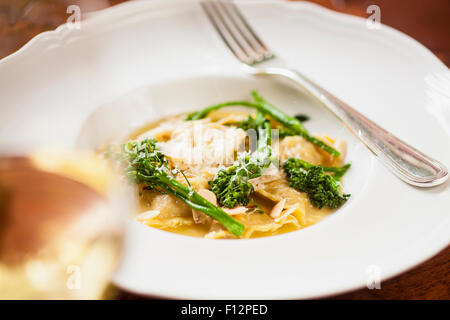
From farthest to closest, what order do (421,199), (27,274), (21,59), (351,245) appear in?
1. (21,59)
2. (421,199)
3. (351,245)
4. (27,274)

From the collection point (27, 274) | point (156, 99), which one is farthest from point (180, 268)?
point (156, 99)

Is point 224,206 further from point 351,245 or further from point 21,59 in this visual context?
point 21,59

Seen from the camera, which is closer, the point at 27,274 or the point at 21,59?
the point at 27,274

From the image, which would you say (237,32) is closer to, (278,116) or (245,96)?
(245,96)

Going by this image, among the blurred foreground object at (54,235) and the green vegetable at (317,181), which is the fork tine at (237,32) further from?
the blurred foreground object at (54,235)

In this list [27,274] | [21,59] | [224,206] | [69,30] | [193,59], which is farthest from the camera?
[193,59]
